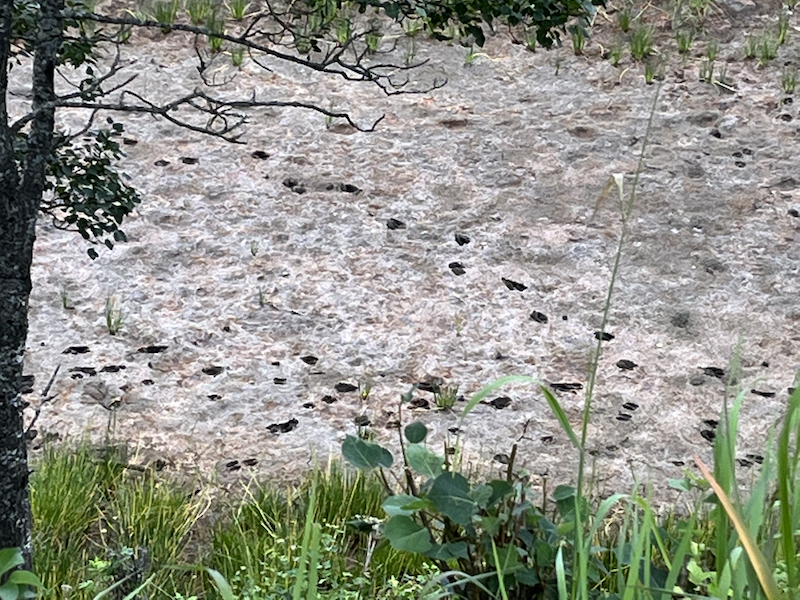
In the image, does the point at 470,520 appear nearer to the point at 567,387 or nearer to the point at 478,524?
the point at 478,524

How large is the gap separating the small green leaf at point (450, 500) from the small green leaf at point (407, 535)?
0.07m

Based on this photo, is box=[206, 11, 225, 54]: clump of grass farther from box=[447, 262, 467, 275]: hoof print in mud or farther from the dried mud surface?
box=[447, 262, 467, 275]: hoof print in mud

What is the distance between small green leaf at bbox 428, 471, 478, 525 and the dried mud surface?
182 cm

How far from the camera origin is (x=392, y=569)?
2777 mm

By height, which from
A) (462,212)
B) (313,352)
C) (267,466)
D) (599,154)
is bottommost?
(267,466)

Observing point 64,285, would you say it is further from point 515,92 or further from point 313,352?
point 515,92

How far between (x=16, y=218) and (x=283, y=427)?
6.23 ft

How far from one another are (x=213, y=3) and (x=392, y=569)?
5537 millimetres

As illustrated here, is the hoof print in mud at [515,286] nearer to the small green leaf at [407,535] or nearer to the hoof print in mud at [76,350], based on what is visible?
the hoof print in mud at [76,350]

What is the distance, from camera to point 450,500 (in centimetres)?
179

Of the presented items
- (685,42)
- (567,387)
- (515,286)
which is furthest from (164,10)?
(567,387)

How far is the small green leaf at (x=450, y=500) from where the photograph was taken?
178cm

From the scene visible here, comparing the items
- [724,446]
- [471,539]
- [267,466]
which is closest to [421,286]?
[267,466]

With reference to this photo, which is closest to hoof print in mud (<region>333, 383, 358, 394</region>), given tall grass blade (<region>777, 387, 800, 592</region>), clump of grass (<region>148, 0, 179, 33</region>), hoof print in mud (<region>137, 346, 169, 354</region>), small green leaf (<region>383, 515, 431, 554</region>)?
hoof print in mud (<region>137, 346, 169, 354</region>)
